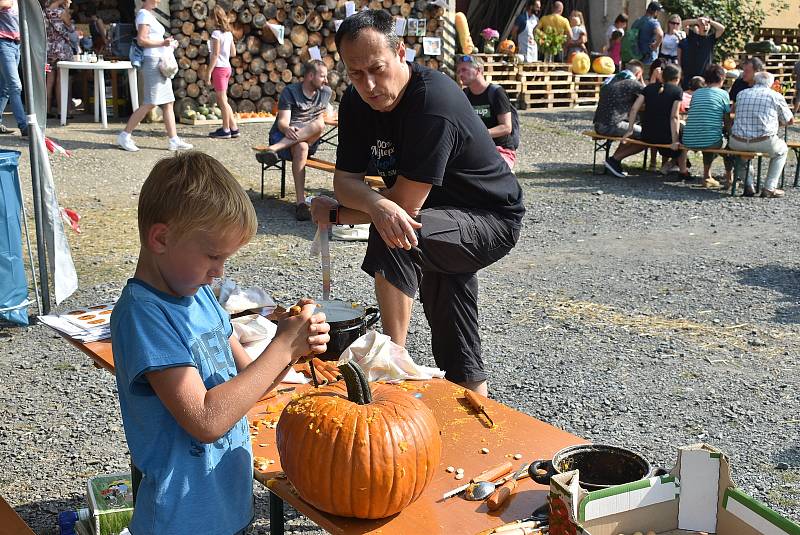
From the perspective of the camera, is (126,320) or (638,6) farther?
(638,6)

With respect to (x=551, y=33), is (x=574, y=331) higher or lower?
lower

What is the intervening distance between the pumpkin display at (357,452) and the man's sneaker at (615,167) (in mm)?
11018

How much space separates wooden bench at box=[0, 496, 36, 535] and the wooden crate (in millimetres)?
18095

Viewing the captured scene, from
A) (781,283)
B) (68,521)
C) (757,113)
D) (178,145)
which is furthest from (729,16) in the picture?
(68,521)

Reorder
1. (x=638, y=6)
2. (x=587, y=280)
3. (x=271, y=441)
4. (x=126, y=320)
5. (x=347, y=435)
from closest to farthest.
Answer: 1. (x=126, y=320)
2. (x=347, y=435)
3. (x=271, y=441)
4. (x=587, y=280)
5. (x=638, y=6)

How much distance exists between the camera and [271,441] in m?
2.82

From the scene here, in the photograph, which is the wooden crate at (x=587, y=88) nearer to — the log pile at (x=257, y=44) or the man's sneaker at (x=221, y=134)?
the log pile at (x=257, y=44)

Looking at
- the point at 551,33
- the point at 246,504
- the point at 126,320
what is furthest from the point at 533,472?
the point at 551,33

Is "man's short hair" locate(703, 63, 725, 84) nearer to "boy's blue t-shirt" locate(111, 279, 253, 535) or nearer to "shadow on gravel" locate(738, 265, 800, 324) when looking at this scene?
"shadow on gravel" locate(738, 265, 800, 324)

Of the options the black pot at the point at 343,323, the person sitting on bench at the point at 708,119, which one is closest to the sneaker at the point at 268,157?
the person sitting on bench at the point at 708,119

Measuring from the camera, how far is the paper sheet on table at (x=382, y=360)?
3.18m

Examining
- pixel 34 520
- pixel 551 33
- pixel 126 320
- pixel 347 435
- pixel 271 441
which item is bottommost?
pixel 34 520

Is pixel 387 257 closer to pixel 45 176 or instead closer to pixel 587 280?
pixel 45 176

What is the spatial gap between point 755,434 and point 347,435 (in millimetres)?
3090
